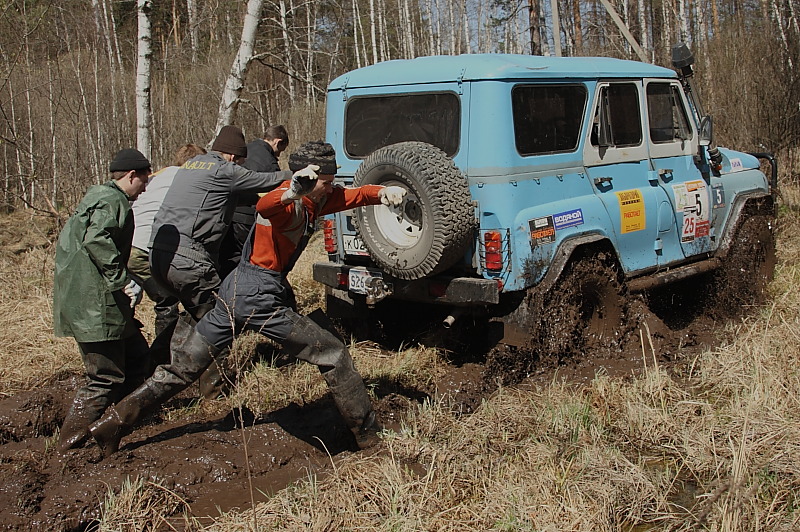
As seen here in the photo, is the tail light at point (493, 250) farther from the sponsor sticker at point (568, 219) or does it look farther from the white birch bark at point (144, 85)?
the white birch bark at point (144, 85)

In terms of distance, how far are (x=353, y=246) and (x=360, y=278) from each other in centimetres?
30

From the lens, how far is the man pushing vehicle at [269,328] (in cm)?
437

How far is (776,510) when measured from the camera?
3.48m

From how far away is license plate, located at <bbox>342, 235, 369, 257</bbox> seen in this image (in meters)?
→ 6.01

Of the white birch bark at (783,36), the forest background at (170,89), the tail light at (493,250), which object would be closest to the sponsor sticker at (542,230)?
the tail light at (493,250)

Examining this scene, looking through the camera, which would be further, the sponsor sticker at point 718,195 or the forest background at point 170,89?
the forest background at point 170,89

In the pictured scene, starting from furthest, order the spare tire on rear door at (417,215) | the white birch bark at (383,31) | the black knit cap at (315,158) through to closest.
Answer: the white birch bark at (383,31) < the spare tire on rear door at (417,215) < the black knit cap at (315,158)

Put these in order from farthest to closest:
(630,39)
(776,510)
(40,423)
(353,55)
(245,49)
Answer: (353,55)
(630,39)
(245,49)
(40,423)
(776,510)

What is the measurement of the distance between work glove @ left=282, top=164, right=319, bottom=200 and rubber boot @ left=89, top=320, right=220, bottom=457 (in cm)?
103

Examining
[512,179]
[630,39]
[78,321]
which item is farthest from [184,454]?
[630,39]

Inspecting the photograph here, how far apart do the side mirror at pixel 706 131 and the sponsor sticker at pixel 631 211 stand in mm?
997

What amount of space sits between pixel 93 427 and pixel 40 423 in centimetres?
91

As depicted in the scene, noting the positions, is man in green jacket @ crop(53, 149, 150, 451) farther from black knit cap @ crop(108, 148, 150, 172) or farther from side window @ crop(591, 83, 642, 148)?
side window @ crop(591, 83, 642, 148)

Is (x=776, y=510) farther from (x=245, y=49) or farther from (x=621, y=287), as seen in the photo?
(x=245, y=49)
